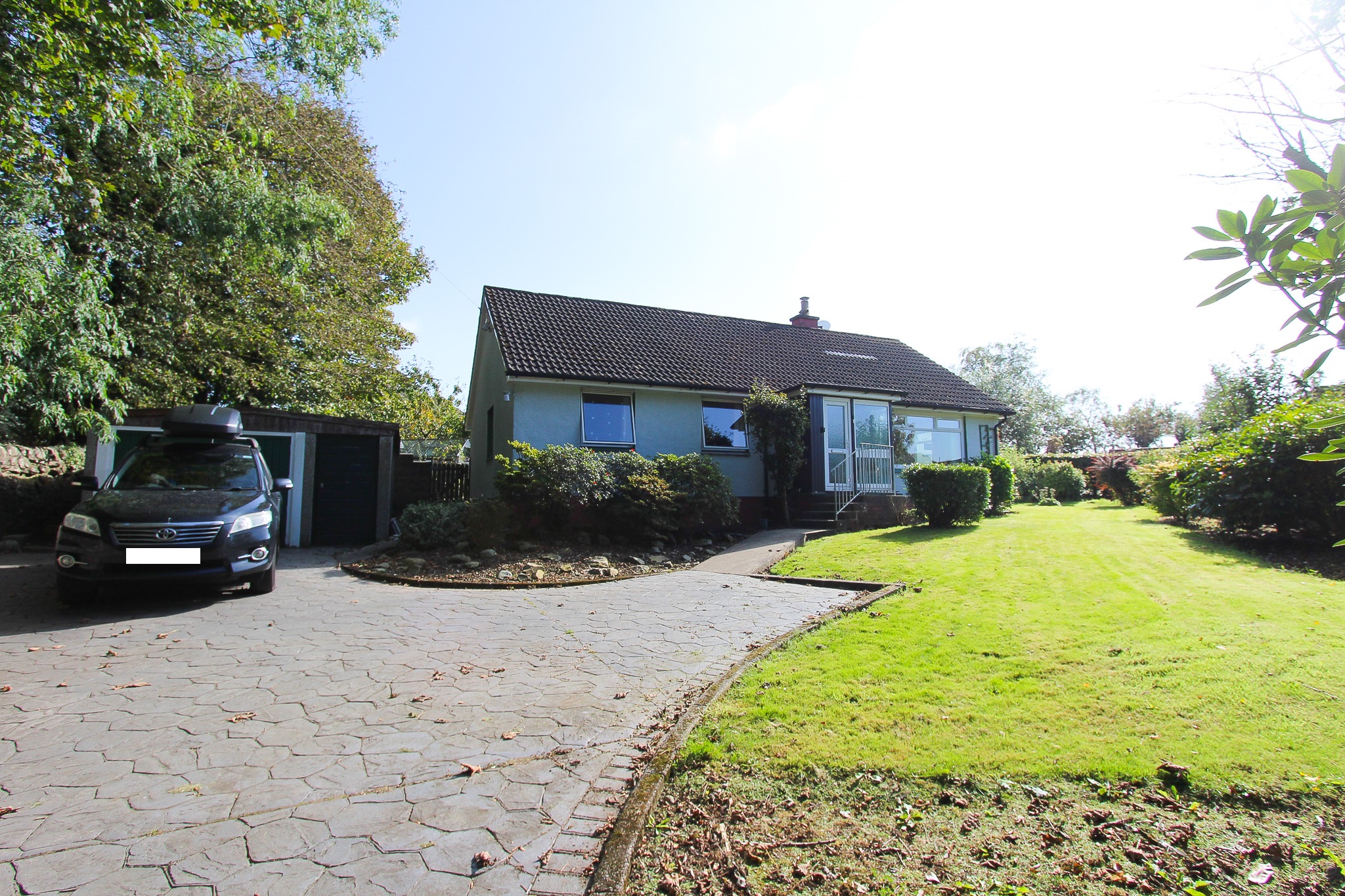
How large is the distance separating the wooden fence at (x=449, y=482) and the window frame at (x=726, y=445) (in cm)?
633

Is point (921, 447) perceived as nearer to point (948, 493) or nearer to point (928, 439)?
point (928, 439)

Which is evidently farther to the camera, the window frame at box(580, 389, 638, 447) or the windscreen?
the window frame at box(580, 389, 638, 447)

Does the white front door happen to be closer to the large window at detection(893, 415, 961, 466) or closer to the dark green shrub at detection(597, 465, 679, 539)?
the large window at detection(893, 415, 961, 466)

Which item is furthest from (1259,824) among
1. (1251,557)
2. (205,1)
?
(205,1)

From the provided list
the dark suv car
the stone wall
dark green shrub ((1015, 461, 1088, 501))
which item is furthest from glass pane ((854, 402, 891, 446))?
the stone wall

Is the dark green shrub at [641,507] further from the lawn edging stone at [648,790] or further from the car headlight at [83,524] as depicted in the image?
the car headlight at [83,524]

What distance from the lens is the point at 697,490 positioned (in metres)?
13.0

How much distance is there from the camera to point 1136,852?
8.70ft

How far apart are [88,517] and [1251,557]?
46.2 feet

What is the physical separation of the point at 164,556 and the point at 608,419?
31.0 feet

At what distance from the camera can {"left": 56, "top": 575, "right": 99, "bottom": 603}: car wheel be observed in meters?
7.15

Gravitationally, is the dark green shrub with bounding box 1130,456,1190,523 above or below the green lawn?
above

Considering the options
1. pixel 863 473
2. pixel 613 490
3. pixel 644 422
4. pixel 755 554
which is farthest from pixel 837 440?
pixel 613 490

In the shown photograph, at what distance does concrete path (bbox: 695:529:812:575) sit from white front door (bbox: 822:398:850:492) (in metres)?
2.01
